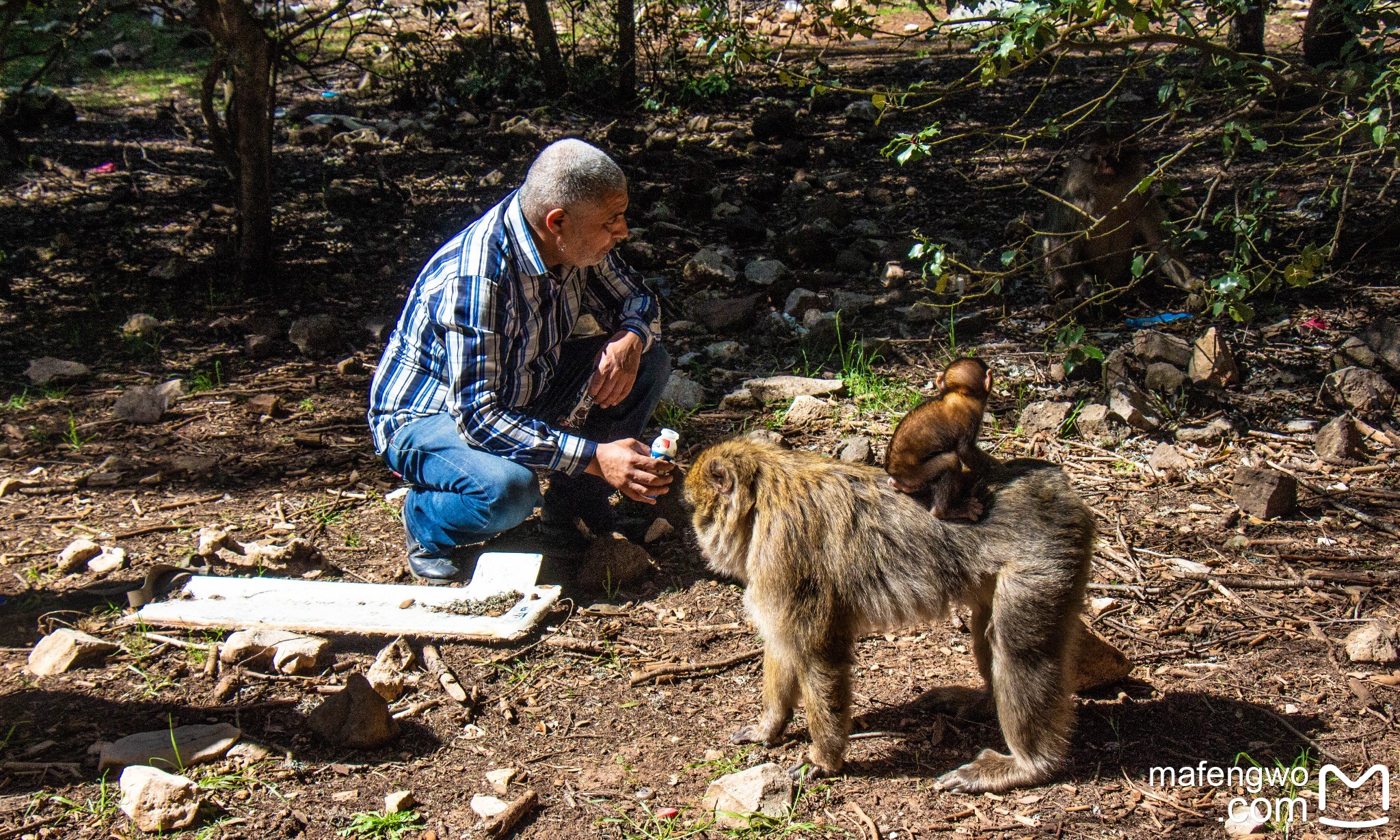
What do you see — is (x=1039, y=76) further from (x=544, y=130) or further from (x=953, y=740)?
(x=953, y=740)

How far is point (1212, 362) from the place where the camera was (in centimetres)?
553

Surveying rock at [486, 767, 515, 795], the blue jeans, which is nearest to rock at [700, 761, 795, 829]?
rock at [486, 767, 515, 795]

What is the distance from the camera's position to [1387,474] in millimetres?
4914

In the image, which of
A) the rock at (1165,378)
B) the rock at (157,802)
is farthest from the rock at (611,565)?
the rock at (1165,378)

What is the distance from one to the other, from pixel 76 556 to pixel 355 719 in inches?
74.5

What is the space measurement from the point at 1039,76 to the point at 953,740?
914 centimetres

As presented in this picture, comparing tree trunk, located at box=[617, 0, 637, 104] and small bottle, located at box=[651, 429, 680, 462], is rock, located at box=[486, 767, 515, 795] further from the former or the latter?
tree trunk, located at box=[617, 0, 637, 104]

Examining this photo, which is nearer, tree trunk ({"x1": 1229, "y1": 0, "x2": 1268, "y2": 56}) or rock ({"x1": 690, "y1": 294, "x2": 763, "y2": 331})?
rock ({"x1": 690, "y1": 294, "x2": 763, "y2": 331})

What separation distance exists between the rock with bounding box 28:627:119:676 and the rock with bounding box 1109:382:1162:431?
15.8 feet

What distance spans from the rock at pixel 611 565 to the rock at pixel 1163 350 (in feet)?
10.4

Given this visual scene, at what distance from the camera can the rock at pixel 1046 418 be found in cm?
537

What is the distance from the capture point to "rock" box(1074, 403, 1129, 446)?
5340mm

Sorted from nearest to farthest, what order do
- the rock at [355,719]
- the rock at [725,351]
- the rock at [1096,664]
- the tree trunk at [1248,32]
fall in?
1. the rock at [355,719]
2. the rock at [1096,664]
3. the rock at [725,351]
4. the tree trunk at [1248,32]

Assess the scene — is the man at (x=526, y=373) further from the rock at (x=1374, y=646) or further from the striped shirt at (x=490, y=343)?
the rock at (x=1374, y=646)
